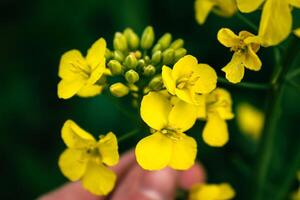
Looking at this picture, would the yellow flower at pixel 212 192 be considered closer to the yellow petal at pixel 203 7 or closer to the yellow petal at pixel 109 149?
the yellow petal at pixel 109 149

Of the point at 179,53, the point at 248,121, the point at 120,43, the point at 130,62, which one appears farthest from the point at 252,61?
the point at 248,121

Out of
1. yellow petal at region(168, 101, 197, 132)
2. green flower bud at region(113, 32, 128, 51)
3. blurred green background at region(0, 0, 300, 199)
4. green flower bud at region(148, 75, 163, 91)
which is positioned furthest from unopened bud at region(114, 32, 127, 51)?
blurred green background at region(0, 0, 300, 199)

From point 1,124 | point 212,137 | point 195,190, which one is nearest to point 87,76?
point 212,137

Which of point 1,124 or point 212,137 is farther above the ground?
point 212,137

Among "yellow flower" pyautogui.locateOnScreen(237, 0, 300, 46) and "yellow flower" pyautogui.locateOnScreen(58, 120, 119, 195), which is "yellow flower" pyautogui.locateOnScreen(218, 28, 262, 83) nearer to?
"yellow flower" pyautogui.locateOnScreen(237, 0, 300, 46)

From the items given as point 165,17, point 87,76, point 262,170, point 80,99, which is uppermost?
point 87,76

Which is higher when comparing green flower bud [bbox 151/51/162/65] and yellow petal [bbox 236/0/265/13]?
yellow petal [bbox 236/0/265/13]

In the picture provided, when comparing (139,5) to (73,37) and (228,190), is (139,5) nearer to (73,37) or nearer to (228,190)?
(73,37)
